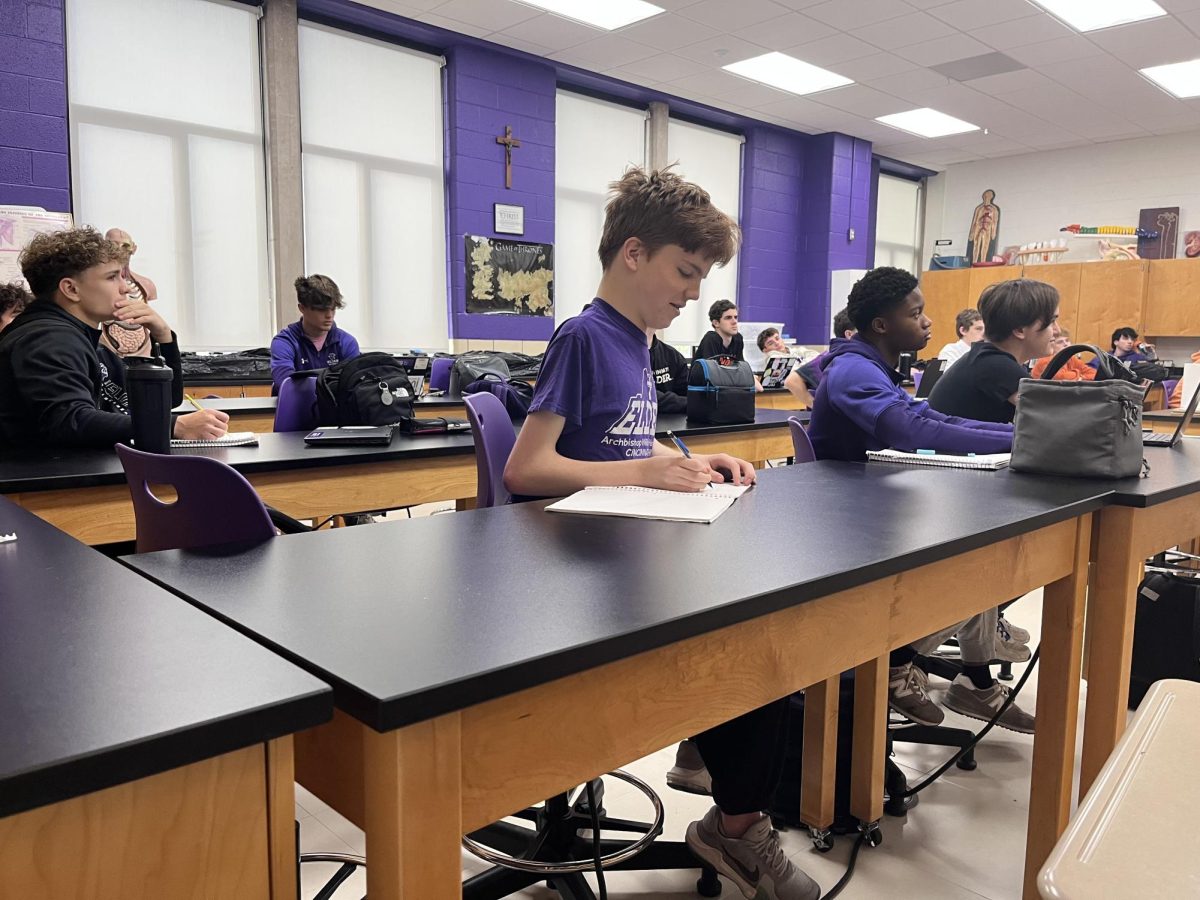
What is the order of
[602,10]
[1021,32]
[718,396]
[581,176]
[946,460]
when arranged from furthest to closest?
[581,176] → [1021,32] → [602,10] → [718,396] → [946,460]

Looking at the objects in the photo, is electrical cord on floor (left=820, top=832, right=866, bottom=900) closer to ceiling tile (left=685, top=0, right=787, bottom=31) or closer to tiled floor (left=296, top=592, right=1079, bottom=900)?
tiled floor (left=296, top=592, right=1079, bottom=900)

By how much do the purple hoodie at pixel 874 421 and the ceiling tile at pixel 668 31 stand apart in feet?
13.6

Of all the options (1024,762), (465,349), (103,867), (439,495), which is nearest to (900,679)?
(1024,762)

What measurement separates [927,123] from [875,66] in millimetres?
1862

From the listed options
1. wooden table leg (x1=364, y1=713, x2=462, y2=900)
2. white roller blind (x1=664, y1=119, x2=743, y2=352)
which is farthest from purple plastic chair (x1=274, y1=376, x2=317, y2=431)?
white roller blind (x1=664, y1=119, x2=743, y2=352)

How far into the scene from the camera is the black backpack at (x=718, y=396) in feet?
10.2

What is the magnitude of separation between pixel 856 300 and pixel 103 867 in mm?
2050

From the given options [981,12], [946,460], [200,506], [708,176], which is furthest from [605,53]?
[200,506]

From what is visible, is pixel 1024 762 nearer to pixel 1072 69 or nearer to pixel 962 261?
pixel 1072 69

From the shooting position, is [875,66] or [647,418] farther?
[875,66]

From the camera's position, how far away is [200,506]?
1.17m

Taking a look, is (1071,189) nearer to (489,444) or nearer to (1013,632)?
(1013,632)

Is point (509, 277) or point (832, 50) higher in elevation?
point (832, 50)

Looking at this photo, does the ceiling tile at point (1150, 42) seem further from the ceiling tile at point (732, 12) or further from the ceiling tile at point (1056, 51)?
the ceiling tile at point (732, 12)
